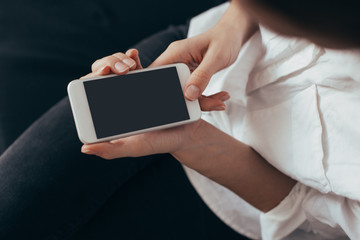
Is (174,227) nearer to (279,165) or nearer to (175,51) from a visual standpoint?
(279,165)

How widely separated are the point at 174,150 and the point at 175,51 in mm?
172

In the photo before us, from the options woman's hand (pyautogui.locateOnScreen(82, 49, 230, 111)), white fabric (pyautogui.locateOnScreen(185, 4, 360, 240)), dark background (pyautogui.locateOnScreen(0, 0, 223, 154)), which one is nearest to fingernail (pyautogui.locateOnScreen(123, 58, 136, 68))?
woman's hand (pyautogui.locateOnScreen(82, 49, 230, 111))

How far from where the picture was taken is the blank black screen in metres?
0.53

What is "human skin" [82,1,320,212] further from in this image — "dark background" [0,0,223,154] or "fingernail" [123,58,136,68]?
"dark background" [0,0,223,154]

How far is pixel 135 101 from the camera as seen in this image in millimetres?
545

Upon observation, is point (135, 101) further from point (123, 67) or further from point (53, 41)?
point (53, 41)

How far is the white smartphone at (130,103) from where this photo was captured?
1.72 ft

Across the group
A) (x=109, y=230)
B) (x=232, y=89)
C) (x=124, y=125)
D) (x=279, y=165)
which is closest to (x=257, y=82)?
(x=232, y=89)

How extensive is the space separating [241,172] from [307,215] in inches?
5.4

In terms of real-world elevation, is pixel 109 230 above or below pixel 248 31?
below

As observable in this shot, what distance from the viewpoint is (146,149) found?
0.58 metres

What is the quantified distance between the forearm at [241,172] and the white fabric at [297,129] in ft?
0.07

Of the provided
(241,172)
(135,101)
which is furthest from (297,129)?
(135,101)

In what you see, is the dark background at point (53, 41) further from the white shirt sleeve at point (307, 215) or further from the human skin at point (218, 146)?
the white shirt sleeve at point (307, 215)
